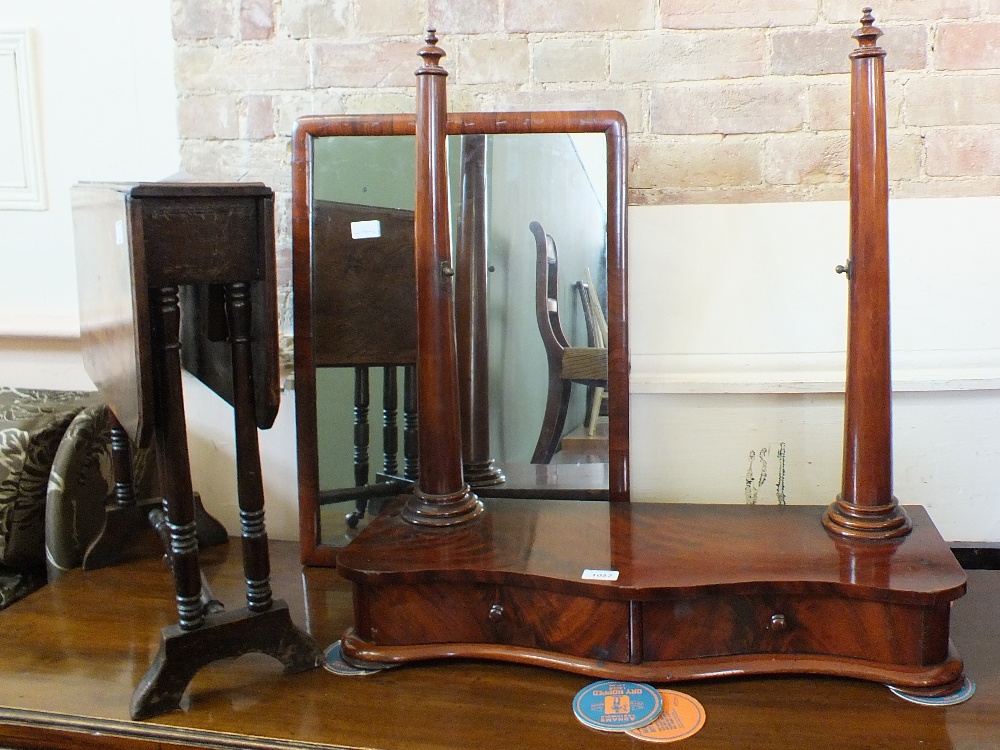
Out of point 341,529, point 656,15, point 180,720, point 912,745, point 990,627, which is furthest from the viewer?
point 341,529

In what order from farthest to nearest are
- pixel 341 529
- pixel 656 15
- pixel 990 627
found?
pixel 341 529 → pixel 656 15 → pixel 990 627

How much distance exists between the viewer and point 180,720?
1333 millimetres

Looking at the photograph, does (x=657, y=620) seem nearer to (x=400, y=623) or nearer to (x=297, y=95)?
(x=400, y=623)

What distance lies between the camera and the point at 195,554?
134cm

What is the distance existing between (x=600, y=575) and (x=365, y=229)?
77cm

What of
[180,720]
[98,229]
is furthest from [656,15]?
[180,720]

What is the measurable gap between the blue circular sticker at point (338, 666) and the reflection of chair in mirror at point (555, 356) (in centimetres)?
50

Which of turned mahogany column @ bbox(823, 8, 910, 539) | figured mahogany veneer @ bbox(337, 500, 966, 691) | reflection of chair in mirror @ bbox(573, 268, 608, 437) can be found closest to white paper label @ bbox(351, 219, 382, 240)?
reflection of chair in mirror @ bbox(573, 268, 608, 437)

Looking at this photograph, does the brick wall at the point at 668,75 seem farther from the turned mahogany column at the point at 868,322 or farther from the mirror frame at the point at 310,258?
the turned mahogany column at the point at 868,322

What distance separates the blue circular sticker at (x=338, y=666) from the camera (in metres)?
1.44

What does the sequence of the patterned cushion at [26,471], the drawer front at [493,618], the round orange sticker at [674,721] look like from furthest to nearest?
the patterned cushion at [26,471] < the drawer front at [493,618] < the round orange sticker at [674,721]

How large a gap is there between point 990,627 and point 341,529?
114 centimetres

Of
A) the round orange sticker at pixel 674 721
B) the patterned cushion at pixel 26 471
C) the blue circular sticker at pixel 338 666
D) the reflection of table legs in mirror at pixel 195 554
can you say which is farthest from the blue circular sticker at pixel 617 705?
the patterned cushion at pixel 26 471

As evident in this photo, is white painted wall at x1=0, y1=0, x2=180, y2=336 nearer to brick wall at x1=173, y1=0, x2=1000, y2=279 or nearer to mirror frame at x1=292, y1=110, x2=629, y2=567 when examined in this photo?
brick wall at x1=173, y1=0, x2=1000, y2=279
